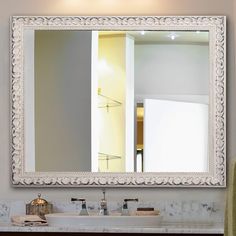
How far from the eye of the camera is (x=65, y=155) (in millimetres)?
3250

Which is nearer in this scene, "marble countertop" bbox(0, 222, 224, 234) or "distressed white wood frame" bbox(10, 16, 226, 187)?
"marble countertop" bbox(0, 222, 224, 234)

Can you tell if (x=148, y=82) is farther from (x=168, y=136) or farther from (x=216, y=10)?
(x=216, y=10)

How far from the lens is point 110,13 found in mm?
3295

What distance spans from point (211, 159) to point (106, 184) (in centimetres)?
55

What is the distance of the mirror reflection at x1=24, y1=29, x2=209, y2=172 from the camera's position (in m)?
3.23

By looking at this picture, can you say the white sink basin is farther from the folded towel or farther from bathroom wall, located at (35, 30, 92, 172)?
bathroom wall, located at (35, 30, 92, 172)

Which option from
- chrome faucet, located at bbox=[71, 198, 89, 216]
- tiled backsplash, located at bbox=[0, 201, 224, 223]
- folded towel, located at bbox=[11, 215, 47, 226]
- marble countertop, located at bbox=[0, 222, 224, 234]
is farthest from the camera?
tiled backsplash, located at bbox=[0, 201, 224, 223]

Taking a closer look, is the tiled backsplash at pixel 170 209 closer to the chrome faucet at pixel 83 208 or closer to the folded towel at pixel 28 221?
the chrome faucet at pixel 83 208

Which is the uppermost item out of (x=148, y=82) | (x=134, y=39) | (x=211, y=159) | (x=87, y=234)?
(x=134, y=39)

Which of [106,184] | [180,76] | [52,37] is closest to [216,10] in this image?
[180,76]

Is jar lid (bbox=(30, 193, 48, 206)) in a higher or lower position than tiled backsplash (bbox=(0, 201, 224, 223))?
higher

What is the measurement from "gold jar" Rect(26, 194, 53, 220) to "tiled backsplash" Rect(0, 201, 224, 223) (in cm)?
8

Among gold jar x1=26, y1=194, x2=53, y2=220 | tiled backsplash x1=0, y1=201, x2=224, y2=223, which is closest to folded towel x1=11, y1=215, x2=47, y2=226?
gold jar x1=26, y1=194, x2=53, y2=220

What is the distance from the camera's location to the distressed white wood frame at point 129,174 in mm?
3223
